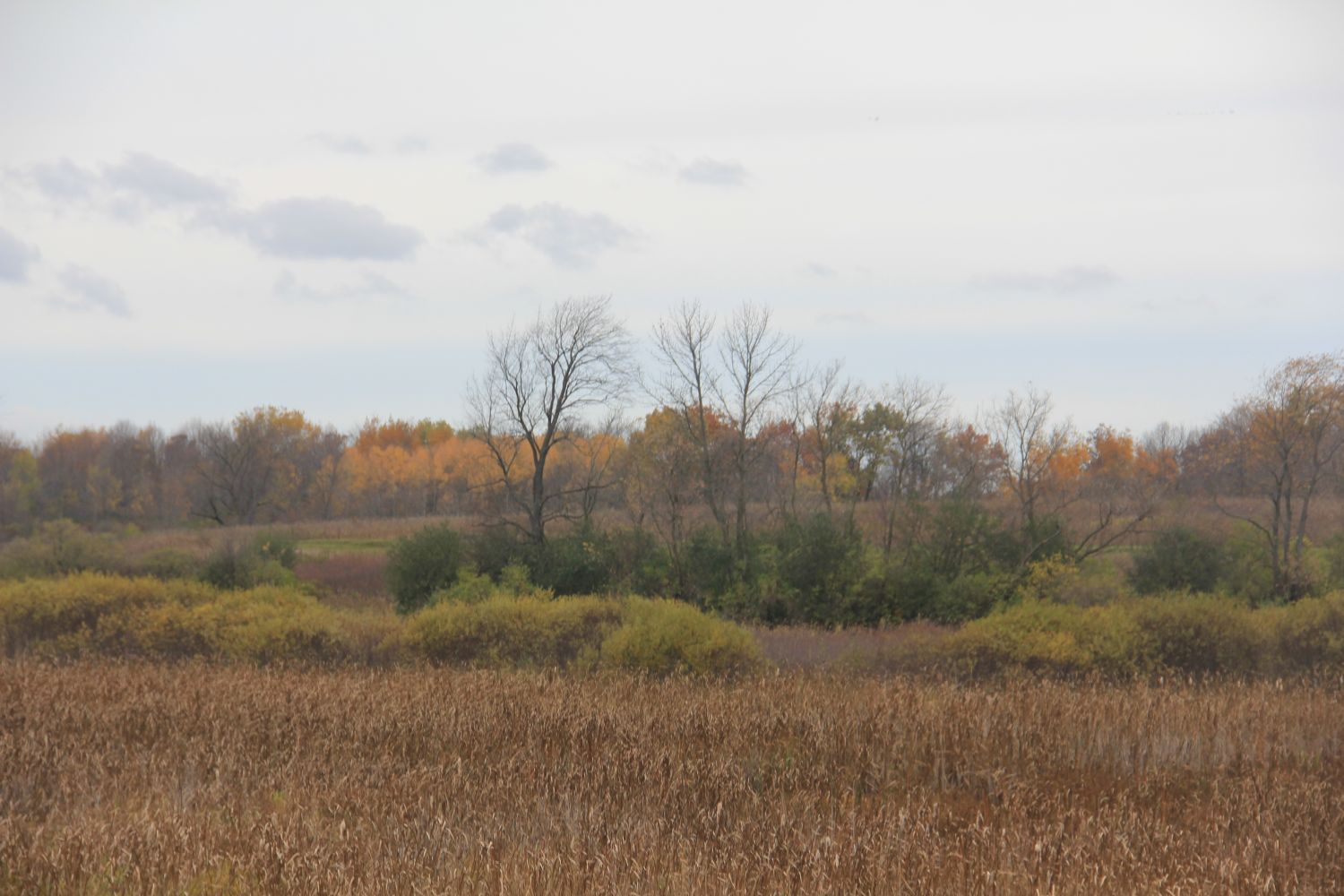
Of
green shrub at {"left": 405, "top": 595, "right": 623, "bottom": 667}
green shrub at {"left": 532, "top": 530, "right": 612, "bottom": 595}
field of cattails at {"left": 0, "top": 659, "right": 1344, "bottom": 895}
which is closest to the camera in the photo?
field of cattails at {"left": 0, "top": 659, "right": 1344, "bottom": 895}

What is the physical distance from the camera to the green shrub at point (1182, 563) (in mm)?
25000

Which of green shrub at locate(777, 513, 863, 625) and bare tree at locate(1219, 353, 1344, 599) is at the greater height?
bare tree at locate(1219, 353, 1344, 599)

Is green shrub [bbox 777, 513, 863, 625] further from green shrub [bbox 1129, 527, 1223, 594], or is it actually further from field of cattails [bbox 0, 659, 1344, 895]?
field of cattails [bbox 0, 659, 1344, 895]

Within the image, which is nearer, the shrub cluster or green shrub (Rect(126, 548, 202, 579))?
the shrub cluster

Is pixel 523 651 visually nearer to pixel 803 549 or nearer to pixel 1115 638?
pixel 1115 638

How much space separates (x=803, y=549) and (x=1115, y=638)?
1097 centimetres

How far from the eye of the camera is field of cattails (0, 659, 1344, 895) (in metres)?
5.34

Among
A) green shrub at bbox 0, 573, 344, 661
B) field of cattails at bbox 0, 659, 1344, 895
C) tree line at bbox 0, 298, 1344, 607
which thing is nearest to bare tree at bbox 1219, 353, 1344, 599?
Result: tree line at bbox 0, 298, 1344, 607

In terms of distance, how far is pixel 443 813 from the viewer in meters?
6.74

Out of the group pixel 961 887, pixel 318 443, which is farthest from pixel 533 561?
pixel 318 443

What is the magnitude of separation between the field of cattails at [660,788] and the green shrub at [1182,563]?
13577 mm

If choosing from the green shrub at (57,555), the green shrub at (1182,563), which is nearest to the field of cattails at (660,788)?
the green shrub at (1182,563)

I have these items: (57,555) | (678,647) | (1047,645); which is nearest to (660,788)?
(678,647)

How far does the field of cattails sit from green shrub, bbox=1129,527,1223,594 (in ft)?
44.5
